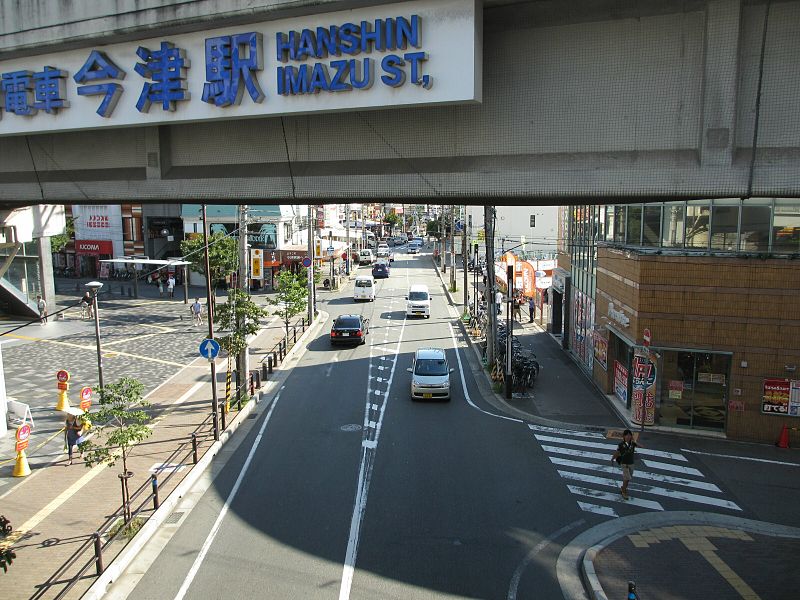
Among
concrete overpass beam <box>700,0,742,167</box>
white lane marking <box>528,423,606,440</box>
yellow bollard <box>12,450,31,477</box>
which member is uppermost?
concrete overpass beam <box>700,0,742,167</box>

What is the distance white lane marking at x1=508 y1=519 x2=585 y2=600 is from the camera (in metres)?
11.0

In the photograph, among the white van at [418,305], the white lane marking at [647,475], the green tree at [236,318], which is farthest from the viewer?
the white van at [418,305]

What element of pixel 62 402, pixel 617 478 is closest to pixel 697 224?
pixel 617 478

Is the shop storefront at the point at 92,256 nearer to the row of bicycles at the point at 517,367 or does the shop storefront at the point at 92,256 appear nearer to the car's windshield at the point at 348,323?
the car's windshield at the point at 348,323

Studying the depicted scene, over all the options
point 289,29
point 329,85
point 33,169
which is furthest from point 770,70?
point 33,169

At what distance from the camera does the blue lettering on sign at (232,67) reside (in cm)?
886

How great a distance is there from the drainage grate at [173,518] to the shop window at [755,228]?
1622 centimetres

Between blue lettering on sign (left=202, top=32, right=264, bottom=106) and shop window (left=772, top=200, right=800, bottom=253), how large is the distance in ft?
49.4

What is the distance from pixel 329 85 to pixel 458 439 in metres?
13.0

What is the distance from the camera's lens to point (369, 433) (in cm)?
1970

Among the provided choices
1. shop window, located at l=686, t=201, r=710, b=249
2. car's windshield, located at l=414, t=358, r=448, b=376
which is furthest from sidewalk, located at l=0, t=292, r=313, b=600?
shop window, located at l=686, t=201, r=710, b=249

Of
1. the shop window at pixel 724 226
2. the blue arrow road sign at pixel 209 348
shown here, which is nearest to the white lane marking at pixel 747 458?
the shop window at pixel 724 226

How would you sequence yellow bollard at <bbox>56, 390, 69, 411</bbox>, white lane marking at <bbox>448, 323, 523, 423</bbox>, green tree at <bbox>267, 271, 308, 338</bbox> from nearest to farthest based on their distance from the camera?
1. yellow bollard at <bbox>56, 390, 69, 411</bbox>
2. white lane marking at <bbox>448, 323, 523, 423</bbox>
3. green tree at <bbox>267, 271, 308, 338</bbox>

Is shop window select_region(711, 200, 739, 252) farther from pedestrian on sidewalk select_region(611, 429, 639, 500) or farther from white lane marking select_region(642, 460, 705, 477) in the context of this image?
pedestrian on sidewalk select_region(611, 429, 639, 500)
